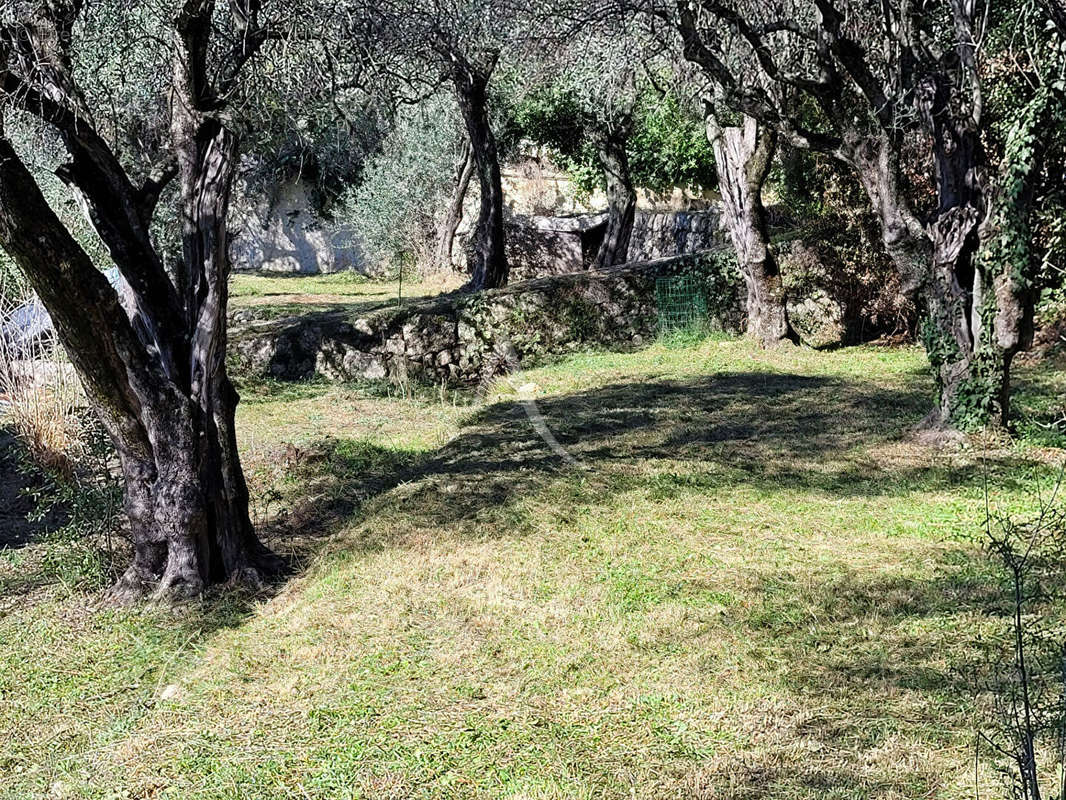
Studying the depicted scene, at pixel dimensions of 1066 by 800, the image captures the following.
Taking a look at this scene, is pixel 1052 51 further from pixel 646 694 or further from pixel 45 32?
pixel 45 32

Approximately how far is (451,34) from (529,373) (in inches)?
161

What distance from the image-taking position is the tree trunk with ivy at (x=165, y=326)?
205 inches

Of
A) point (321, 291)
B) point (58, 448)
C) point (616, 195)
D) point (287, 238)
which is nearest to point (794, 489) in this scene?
point (58, 448)

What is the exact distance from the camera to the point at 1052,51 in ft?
22.1

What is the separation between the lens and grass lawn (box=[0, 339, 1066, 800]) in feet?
12.6

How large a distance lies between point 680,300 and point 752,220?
1.52m

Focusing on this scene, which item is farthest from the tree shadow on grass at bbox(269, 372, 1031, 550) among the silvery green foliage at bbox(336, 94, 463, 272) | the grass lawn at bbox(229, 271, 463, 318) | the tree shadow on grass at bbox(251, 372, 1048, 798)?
the silvery green foliage at bbox(336, 94, 463, 272)

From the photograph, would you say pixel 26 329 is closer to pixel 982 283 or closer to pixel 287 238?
pixel 982 283

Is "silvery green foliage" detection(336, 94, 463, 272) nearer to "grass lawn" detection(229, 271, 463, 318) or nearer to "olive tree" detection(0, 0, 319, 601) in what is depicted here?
"grass lawn" detection(229, 271, 463, 318)

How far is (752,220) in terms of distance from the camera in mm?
13195

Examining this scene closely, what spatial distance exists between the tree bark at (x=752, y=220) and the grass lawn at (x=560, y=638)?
4681mm

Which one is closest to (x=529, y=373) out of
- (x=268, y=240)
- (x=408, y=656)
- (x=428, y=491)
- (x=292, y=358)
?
(x=292, y=358)

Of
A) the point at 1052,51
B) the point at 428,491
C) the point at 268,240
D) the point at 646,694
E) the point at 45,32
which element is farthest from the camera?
the point at 268,240

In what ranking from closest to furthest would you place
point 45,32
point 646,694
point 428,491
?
point 646,694
point 45,32
point 428,491
